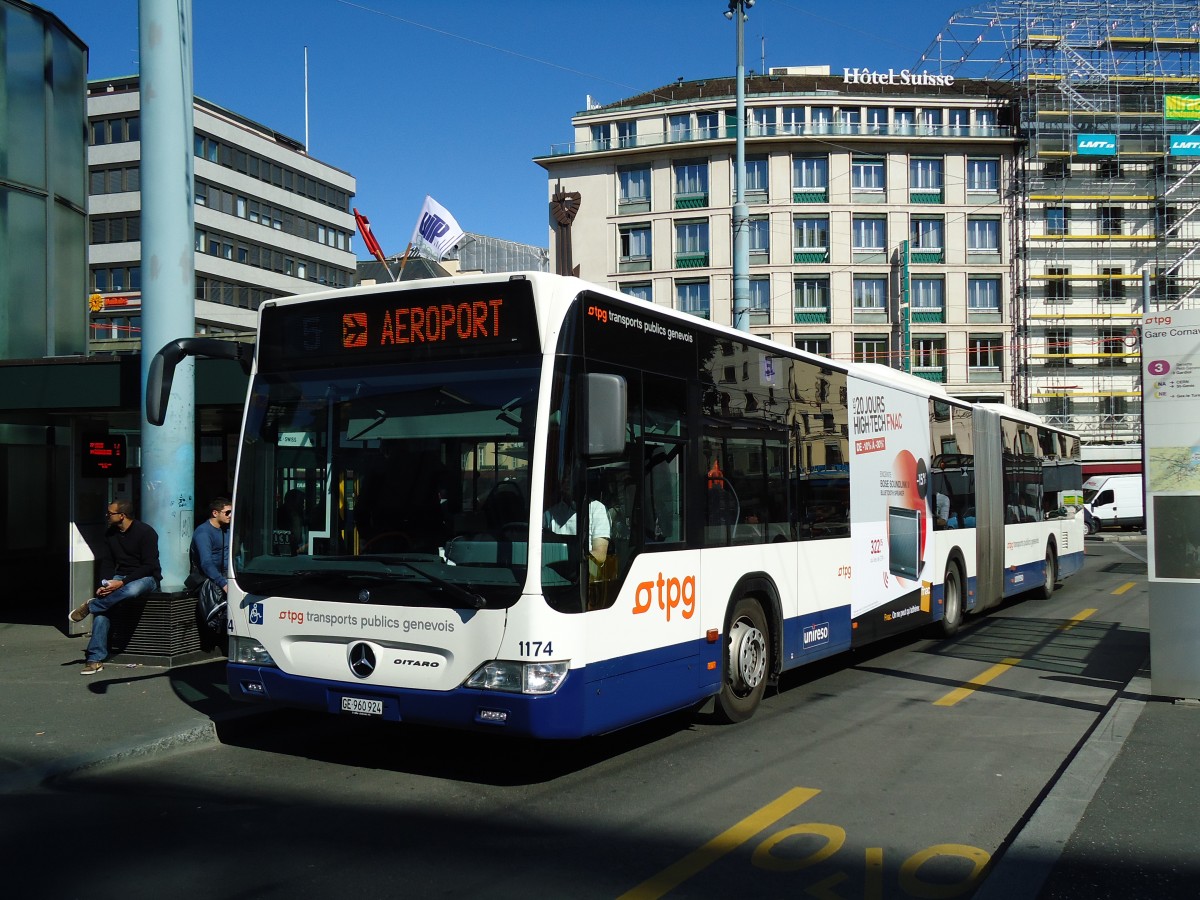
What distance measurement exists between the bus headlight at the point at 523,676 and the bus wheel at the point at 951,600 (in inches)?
357

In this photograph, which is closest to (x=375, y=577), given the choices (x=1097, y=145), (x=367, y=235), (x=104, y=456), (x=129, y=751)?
(x=129, y=751)

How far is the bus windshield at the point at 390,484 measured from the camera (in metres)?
6.54

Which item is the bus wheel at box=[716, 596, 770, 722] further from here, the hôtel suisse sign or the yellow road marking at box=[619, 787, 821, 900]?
the hôtel suisse sign

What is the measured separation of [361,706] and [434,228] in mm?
37357

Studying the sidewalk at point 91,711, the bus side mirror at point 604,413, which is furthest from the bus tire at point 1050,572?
the bus side mirror at point 604,413

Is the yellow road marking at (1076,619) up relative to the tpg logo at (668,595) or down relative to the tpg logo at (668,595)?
down

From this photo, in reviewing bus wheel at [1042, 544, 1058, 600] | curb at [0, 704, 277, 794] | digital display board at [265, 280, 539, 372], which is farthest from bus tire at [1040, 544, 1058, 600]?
digital display board at [265, 280, 539, 372]

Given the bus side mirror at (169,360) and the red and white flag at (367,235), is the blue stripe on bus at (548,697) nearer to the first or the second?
the bus side mirror at (169,360)

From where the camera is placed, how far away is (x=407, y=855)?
223 inches

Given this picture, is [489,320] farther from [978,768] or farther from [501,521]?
[978,768]

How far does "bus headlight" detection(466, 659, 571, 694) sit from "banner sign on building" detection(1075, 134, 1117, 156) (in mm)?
67260

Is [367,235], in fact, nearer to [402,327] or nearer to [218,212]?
[218,212]

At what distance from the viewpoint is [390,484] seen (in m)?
6.93

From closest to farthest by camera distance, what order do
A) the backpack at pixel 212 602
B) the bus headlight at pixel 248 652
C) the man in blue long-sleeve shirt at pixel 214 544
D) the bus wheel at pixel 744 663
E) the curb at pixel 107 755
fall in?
the curb at pixel 107 755, the bus headlight at pixel 248 652, the bus wheel at pixel 744 663, the backpack at pixel 212 602, the man in blue long-sleeve shirt at pixel 214 544
